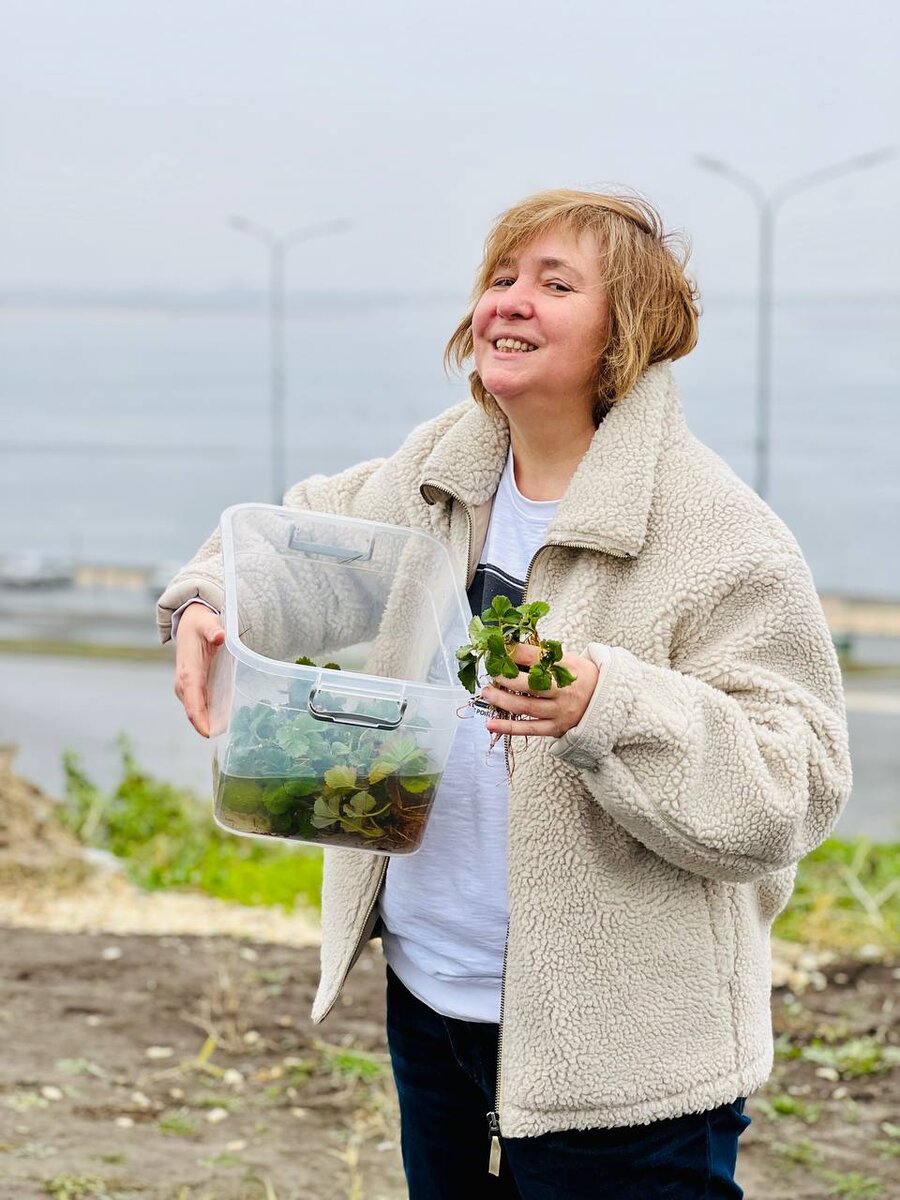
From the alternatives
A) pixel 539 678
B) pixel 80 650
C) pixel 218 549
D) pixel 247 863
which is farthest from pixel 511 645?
pixel 80 650

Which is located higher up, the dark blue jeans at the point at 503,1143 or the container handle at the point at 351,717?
the container handle at the point at 351,717

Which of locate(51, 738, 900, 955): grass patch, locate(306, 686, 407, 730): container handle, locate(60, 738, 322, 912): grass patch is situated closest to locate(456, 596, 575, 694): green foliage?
locate(306, 686, 407, 730): container handle

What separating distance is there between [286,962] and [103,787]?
2267mm

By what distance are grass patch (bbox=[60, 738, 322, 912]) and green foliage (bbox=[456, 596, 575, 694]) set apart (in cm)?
331

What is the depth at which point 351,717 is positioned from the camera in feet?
5.38

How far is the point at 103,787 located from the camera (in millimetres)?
6156

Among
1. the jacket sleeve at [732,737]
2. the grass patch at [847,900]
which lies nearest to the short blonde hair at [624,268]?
the jacket sleeve at [732,737]

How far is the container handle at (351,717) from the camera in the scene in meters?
1.64

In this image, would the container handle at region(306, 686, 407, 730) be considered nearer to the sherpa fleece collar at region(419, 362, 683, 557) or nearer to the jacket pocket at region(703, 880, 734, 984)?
the sherpa fleece collar at region(419, 362, 683, 557)

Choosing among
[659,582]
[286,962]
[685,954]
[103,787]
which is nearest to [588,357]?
[659,582]

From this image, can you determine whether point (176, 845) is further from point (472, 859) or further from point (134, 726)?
point (134, 726)

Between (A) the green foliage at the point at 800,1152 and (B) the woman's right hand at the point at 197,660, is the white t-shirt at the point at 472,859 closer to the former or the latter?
(B) the woman's right hand at the point at 197,660

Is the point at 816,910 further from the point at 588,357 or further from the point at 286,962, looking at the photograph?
the point at 588,357

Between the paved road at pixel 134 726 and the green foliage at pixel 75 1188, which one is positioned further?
the paved road at pixel 134 726
